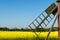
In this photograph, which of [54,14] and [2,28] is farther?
[2,28]

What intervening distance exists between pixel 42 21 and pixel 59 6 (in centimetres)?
280

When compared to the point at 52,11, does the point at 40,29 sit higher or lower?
lower

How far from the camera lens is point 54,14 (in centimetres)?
2612

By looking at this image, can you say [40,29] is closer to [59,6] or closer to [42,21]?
[42,21]

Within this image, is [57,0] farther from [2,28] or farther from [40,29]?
[2,28]

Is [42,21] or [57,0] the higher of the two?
[57,0]

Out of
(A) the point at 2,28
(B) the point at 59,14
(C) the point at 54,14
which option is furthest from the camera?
(A) the point at 2,28

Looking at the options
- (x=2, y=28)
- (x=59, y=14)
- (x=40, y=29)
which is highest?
(x=59, y=14)

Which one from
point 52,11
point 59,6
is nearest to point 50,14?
point 52,11

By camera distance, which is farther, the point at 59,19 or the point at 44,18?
the point at 44,18

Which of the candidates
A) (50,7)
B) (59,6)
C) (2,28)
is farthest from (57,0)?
(2,28)

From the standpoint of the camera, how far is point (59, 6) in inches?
966

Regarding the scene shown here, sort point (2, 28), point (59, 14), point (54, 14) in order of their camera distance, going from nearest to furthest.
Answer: point (59, 14) < point (54, 14) < point (2, 28)

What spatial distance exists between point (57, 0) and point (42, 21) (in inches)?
120
